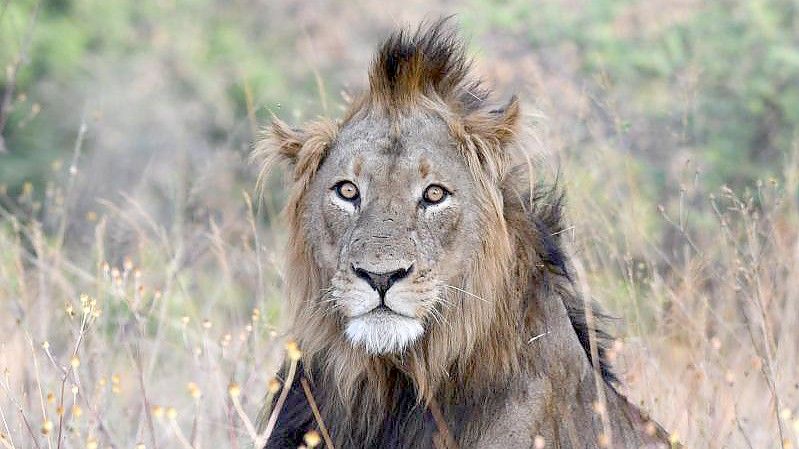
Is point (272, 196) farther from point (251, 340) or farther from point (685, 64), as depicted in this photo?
point (251, 340)

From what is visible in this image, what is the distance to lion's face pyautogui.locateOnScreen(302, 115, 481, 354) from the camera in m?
4.36

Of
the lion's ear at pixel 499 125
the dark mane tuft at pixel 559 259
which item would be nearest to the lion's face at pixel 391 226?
the lion's ear at pixel 499 125

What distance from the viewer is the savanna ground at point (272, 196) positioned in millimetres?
5898

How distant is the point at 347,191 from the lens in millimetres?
4746

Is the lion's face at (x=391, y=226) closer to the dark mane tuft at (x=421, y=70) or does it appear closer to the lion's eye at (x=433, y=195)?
the lion's eye at (x=433, y=195)

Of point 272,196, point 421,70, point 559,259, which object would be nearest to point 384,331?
point 559,259

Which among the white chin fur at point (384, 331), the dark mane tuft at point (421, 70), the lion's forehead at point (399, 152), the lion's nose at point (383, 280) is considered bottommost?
the white chin fur at point (384, 331)

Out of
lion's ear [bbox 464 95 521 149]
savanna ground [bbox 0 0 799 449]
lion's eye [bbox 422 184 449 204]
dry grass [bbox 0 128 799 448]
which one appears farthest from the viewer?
savanna ground [bbox 0 0 799 449]

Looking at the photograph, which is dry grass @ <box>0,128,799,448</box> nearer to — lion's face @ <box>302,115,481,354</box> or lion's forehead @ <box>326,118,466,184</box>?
lion's face @ <box>302,115,481,354</box>

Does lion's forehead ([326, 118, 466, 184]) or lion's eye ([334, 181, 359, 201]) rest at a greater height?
lion's forehead ([326, 118, 466, 184])

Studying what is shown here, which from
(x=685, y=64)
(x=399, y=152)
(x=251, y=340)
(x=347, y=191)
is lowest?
(x=251, y=340)

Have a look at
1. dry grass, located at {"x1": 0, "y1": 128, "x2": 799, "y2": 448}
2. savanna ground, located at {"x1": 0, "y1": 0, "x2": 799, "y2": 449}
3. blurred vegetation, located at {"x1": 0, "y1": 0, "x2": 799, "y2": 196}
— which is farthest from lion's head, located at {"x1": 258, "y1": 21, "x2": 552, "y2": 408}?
blurred vegetation, located at {"x1": 0, "y1": 0, "x2": 799, "y2": 196}

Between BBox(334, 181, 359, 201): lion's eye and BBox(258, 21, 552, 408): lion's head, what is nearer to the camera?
BBox(258, 21, 552, 408): lion's head

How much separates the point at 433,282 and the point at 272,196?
30.8 feet
